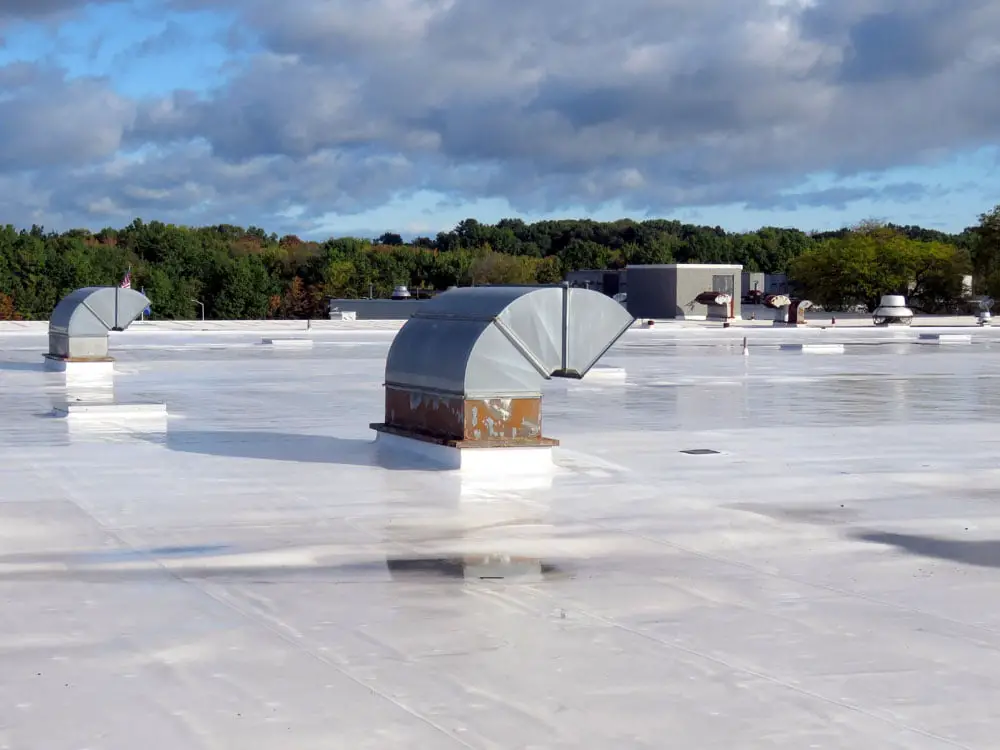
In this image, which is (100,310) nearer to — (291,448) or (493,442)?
(291,448)

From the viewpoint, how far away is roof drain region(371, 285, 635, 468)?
44.9 ft

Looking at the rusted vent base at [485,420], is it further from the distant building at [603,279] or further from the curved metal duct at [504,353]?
the distant building at [603,279]

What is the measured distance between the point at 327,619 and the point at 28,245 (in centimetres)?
10499

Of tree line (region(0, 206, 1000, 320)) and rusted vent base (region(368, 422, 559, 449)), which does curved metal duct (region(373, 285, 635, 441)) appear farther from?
tree line (region(0, 206, 1000, 320))

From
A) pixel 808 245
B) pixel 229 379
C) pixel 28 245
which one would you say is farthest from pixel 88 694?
pixel 808 245

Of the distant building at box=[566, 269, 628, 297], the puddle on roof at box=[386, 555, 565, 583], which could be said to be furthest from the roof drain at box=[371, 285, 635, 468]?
the distant building at box=[566, 269, 628, 297]

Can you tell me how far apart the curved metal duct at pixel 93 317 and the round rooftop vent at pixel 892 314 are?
159 ft

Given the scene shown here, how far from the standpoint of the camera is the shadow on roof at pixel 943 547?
31.2 ft

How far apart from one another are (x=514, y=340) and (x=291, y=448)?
3.12 metres

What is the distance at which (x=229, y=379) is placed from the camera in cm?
2694

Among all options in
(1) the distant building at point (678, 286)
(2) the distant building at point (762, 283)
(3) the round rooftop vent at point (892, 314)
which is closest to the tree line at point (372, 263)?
(2) the distant building at point (762, 283)

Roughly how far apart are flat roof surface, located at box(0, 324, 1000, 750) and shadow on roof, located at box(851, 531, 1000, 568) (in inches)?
1.5

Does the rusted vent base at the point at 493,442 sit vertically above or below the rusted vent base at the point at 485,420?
below

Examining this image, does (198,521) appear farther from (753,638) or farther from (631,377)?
(631,377)
